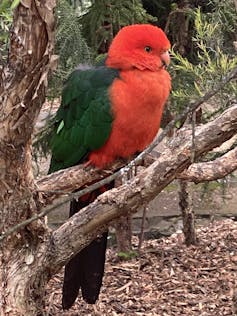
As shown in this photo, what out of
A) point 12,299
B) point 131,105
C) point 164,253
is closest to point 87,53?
point 131,105

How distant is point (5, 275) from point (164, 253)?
5.53 feet

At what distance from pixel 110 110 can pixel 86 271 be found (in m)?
0.61

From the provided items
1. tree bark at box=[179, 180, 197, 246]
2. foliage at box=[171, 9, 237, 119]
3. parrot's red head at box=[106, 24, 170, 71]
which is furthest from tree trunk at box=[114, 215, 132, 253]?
parrot's red head at box=[106, 24, 170, 71]

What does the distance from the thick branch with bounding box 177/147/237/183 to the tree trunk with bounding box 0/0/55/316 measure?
0.55 metres

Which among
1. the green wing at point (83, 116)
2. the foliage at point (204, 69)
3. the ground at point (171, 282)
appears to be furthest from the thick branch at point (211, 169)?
the ground at point (171, 282)

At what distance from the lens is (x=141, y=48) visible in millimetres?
2449

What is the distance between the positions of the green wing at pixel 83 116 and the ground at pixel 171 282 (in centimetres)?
69

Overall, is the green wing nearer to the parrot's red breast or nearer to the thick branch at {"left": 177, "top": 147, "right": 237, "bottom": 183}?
the parrot's red breast

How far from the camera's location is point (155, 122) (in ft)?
8.03

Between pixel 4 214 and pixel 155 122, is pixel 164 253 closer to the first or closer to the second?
pixel 155 122

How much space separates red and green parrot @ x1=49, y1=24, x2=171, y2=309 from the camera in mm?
2410

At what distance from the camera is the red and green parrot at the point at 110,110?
7.91 ft

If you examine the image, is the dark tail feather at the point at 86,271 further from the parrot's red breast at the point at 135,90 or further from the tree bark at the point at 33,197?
the tree bark at the point at 33,197

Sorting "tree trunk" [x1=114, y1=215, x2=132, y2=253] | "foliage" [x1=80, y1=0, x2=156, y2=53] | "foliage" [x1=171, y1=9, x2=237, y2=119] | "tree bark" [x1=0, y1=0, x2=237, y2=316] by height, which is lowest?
"tree trunk" [x1=114, y1=215, x2=132, y2=253]
